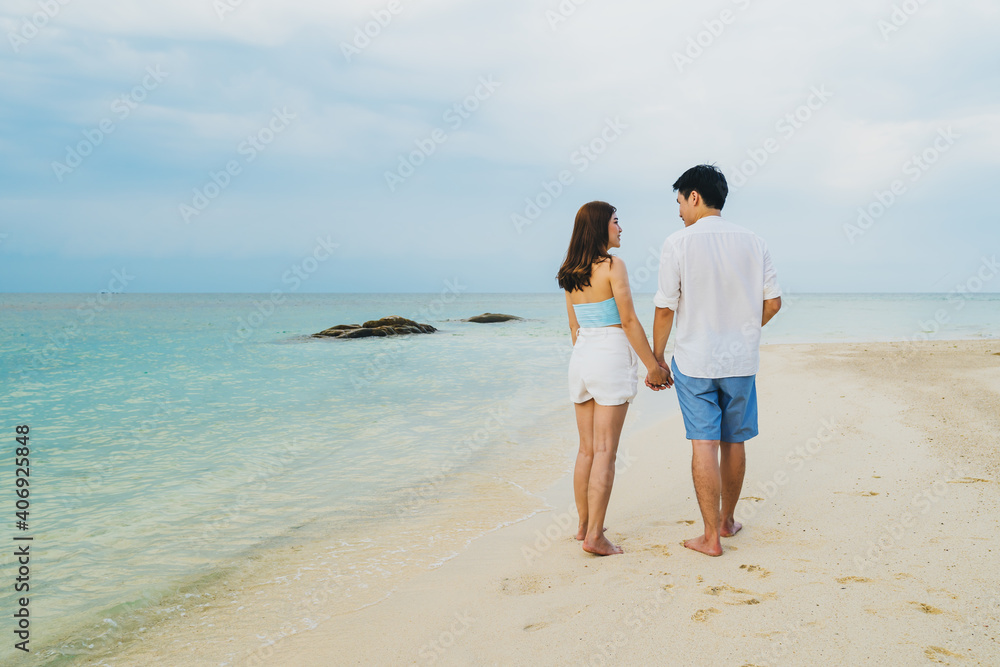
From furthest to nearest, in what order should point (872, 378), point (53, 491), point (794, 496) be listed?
point (872, 378)
point (53, 491)
point (794, 496)

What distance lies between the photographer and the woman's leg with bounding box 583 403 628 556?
3537mm

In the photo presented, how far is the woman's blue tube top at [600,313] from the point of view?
3.50 m

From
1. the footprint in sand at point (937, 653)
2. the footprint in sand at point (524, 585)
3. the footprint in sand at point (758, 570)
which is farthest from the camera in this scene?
the footprint in sand at point (524, 585)

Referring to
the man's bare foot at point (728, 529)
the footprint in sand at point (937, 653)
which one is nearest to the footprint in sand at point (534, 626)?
the man's bare foot at point (728, 529)

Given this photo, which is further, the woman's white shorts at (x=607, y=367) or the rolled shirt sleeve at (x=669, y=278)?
the woman's white shorts at (x=607, y=367)

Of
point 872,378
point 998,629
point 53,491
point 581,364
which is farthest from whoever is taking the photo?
point 872,378

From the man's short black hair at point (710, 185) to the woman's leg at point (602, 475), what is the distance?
139 centimetres

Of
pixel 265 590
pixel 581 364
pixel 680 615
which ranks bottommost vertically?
pixel 265 590

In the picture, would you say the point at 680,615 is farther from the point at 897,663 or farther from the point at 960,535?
the point at 960,535

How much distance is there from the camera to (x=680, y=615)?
8.82ft

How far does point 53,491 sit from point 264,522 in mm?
2579

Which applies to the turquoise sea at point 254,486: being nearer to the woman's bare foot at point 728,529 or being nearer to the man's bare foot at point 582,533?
the man's bare foot at point 582,533

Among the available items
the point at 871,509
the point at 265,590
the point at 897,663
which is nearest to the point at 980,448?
the point at 871,509

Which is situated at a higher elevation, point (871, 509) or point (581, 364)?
point (581, 364)
